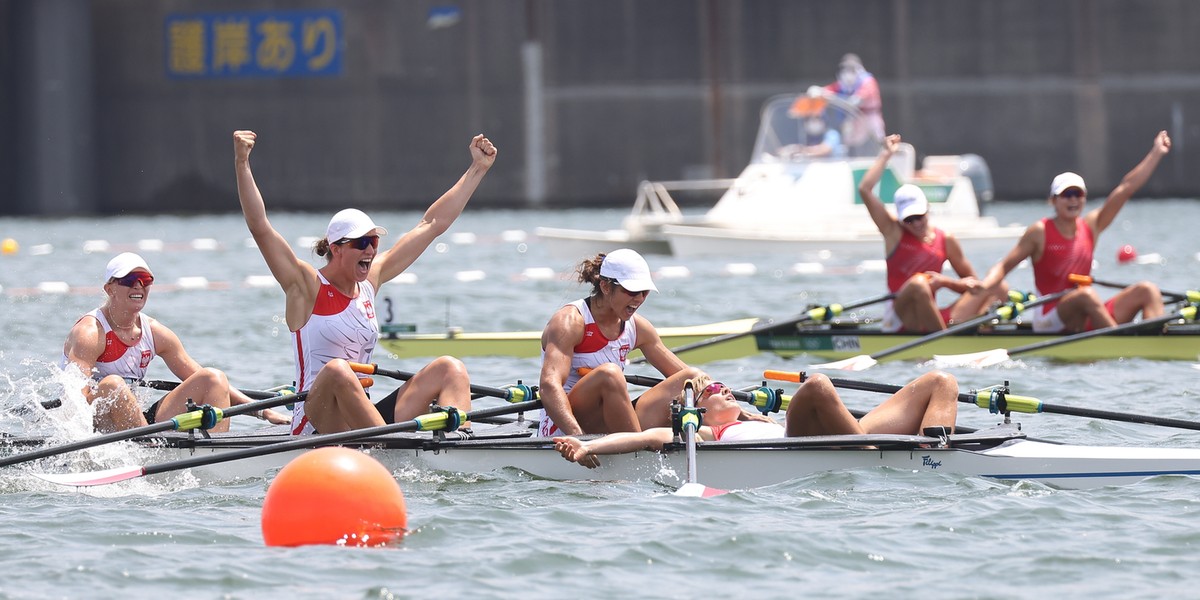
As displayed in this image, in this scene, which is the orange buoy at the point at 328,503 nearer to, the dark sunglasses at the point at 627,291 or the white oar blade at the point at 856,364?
the dark sunglasses at the point at 627,291

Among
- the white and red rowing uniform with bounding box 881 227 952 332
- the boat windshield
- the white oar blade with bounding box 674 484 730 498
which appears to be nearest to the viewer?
the white oar blade with bounding box 674 484 730 498

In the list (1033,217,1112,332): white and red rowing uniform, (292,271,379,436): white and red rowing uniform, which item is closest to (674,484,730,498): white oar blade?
(292,271,379,436): white and red rowing uniform

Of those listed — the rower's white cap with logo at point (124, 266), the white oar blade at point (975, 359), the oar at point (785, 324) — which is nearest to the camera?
the rower's white cap with logo at point (124, 266)

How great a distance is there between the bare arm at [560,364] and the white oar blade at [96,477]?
171 cm

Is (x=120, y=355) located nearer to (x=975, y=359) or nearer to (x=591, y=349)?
(x=591, y=349)

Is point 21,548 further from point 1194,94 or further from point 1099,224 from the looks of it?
point 1194,94

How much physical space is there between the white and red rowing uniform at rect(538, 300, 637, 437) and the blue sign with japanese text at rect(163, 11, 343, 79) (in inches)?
1024

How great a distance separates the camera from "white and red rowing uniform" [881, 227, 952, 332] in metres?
11.3

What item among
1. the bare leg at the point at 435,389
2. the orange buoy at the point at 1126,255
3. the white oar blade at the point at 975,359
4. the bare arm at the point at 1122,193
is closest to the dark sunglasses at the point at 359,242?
the bare leg at the point at 435,389

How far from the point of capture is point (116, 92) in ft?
108

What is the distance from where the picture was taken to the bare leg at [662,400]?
704 cm

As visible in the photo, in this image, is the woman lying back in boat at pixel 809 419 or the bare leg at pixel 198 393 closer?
the woman lying back in boat at pixel 809 419

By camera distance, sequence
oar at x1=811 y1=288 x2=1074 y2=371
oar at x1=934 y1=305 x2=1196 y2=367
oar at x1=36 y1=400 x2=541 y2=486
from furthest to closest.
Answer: oar at x1=811 y1=288 x2=1074 y2=371
oar at x1=934 y1=305 x2=1196 y2=367
oar at x1=36 y1=400 x2=541 y2=486

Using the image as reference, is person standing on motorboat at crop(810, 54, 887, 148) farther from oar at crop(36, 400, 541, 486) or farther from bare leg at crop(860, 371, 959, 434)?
oar at crop(36, 400, 541, 486)
